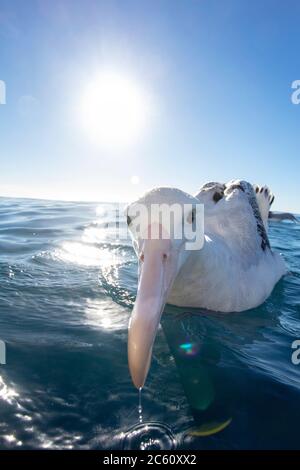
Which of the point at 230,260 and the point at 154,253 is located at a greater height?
the point at 154,253

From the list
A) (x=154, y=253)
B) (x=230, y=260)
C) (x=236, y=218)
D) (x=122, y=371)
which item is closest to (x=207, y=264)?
(x=230, y=260)

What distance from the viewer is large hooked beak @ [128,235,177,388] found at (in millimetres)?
2232

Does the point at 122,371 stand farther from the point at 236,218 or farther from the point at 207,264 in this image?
the point at 236,218

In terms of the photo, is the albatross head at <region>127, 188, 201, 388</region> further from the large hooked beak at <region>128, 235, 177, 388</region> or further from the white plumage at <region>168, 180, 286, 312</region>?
the white plumage at <region>168, 180, 286, 312</region>

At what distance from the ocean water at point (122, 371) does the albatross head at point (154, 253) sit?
0.54m

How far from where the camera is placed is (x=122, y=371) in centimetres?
297

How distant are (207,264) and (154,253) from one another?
1.58 m

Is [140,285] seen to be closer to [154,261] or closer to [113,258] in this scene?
[154,261]

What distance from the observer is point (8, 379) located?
109 inches

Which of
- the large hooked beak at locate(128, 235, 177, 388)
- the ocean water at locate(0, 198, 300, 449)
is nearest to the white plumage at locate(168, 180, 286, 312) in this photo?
the ocean water at locate(0, 198, 300, 449)

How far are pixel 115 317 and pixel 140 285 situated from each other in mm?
1947

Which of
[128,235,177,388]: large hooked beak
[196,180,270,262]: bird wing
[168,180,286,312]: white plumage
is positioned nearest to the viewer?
[128,235,177,388]: large hooked beak

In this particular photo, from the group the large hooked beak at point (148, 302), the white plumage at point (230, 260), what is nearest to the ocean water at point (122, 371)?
the white plumage at point (230, 260)

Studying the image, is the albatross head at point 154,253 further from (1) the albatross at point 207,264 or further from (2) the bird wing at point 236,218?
(2) the bird wing at point 236,218
